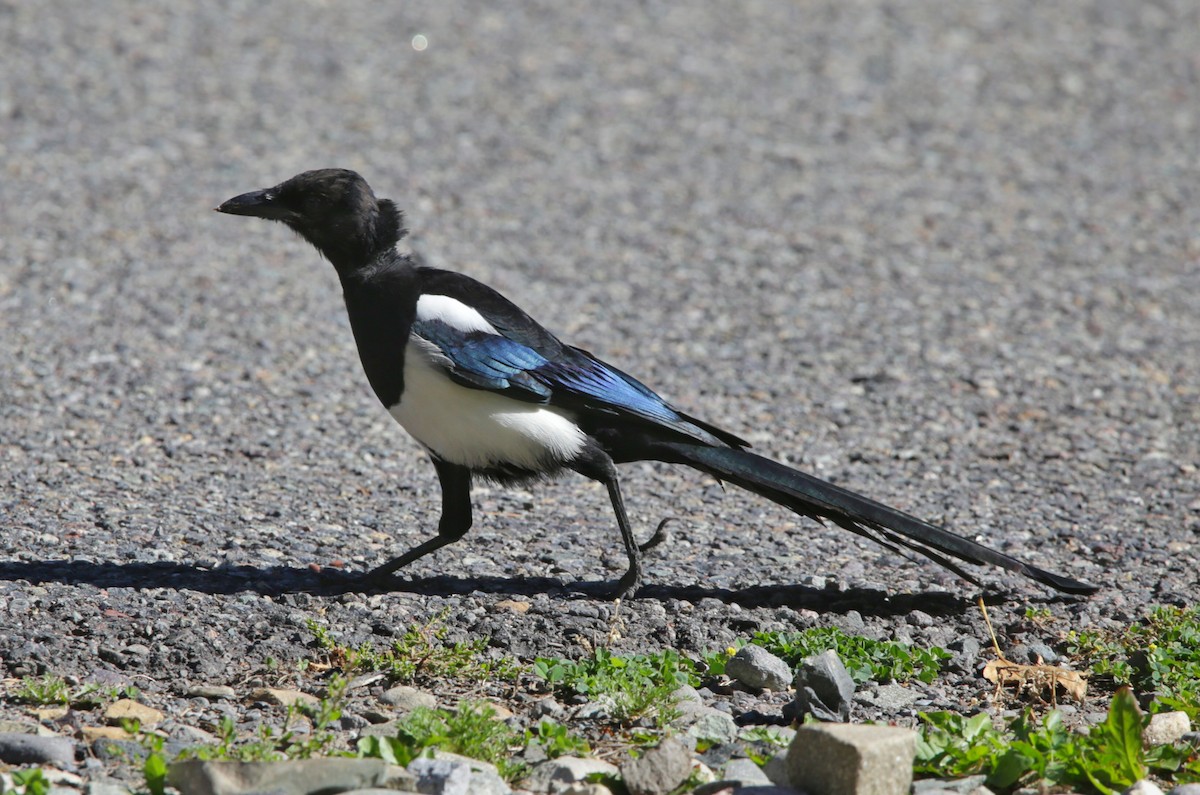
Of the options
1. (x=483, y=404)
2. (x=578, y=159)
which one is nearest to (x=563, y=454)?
(x=483, y=404)

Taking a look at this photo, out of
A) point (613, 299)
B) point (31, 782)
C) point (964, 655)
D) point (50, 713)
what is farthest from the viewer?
point (613, 299)

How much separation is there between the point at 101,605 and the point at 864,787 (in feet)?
6.89

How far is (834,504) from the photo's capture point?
4.27m

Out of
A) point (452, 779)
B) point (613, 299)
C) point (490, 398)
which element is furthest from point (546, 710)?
point (613, 299)

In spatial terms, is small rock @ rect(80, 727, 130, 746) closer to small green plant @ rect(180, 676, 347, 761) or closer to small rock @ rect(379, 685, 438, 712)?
small green plant @ rect(180, 676, 347, 761)

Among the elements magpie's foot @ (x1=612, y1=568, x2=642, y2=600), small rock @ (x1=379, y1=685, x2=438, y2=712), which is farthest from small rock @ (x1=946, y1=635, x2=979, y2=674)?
small rock @ (x1=379, y1=685, x2=438, y2=712)

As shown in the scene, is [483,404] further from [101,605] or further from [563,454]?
[101,605]

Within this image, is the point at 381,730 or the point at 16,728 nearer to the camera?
the point at 16,728

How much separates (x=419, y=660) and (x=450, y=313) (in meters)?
1.09

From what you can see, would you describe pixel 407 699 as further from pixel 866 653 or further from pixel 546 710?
pixel 866 653

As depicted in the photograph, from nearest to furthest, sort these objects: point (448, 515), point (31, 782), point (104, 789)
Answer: point (31, 782) < point (104, 789) < point (448, 515)

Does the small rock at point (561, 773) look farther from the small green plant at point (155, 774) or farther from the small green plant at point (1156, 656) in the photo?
the small green plant at point (1156, 656)

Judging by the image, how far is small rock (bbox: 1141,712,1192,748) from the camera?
11.0 feet

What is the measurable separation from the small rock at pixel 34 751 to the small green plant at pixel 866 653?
1755 millimetres
